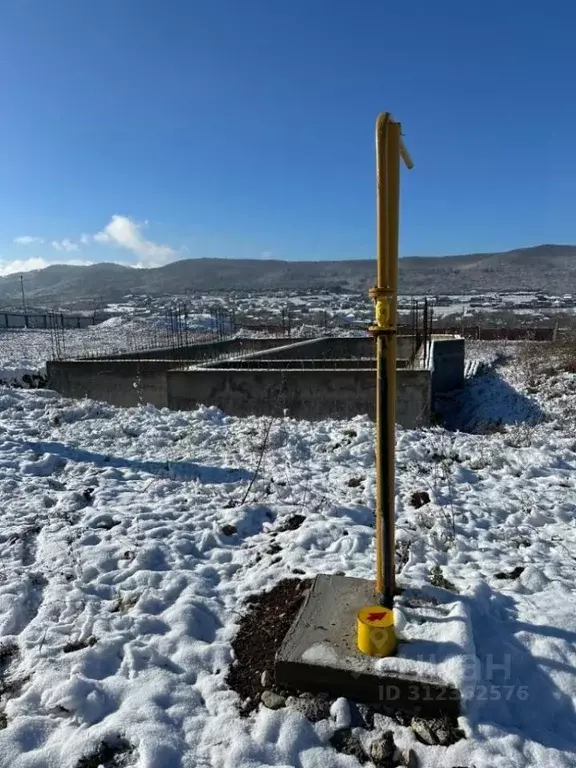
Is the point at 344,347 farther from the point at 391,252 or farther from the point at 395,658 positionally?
the point at 395,658

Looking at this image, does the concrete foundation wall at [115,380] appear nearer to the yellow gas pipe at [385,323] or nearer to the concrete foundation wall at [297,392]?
the concrete foundation wall at [297,392]

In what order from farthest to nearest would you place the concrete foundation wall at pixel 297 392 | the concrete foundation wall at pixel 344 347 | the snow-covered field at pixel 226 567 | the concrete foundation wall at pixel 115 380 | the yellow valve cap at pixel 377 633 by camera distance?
the concrete foundation wall at pixel 344 347, the concrete foundation wall at pixel 115 380, the concrete foundation wall at pixel 297 392, the yellow valve cap at pixel 377 633, the snow-covered field at pixel 226 567

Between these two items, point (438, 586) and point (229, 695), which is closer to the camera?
point (229, 695)

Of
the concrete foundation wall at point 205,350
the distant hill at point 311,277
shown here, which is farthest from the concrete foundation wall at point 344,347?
the distant hill at point 311,277

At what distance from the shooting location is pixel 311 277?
13138cm

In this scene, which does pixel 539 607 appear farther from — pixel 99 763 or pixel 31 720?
pixel 31 720

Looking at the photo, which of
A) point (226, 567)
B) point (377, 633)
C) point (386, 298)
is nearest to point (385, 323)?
point (386, 298)

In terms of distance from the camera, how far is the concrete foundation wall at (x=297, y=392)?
32.2 feet

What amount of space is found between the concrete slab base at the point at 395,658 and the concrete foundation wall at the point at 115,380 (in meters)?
9.08

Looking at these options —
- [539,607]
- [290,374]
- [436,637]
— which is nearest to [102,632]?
[436,637]

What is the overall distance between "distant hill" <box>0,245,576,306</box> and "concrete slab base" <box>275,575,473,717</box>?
329 feet

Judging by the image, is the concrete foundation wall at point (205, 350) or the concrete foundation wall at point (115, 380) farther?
the concrete foundation wall at point (205, 350)

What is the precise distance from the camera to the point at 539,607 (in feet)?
11.2

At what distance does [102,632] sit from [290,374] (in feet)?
23.4
